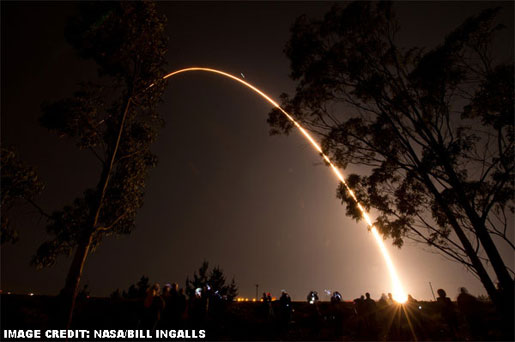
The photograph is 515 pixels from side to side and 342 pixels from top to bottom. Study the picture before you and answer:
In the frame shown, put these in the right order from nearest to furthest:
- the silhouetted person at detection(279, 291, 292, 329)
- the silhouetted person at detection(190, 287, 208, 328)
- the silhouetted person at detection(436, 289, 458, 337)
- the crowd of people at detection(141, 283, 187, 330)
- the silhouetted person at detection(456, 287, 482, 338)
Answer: the crowd of people at detection(141, 283, 187, 330) → the silhouetted person at detection(456, 287, 482, 338) → the silhouetted person at detection(436, 289, 458, 337) → the silhouetted person at detection(190, 287, 208, 328) → the silhouetted person at detection(279, 291, 292, 329)

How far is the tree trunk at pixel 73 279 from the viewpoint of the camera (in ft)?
25.7

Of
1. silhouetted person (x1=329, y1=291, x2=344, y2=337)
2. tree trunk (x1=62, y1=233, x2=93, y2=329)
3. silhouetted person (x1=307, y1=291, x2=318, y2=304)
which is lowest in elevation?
silhouetted person (x1=329, y1=291, x2=344, y2=337)

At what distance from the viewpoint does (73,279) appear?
8.21 metres

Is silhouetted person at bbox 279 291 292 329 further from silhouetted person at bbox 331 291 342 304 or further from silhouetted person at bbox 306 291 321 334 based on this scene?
silhouetted person at bbox 331 291 342 304

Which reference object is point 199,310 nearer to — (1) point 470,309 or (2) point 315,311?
(2) point 315,311

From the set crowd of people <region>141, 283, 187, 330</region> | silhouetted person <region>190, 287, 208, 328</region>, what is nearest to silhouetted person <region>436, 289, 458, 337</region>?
silhouetted person <region>190, 287, 208, 328</region>

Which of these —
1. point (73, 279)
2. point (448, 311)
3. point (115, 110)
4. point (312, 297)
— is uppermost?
point (115, 110)

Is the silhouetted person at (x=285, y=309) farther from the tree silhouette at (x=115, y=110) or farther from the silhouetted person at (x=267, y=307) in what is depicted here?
the tree silhouette at (x=115, y=110)

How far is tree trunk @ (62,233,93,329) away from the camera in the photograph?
7.85 m

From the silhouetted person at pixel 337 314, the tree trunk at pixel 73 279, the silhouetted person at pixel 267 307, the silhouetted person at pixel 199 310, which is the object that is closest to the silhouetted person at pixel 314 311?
the silhouetted person at pixel 337 314

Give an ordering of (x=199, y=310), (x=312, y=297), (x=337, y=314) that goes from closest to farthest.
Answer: (x=199, y=310) → (x=337, y=314) → (x=312, y=297)

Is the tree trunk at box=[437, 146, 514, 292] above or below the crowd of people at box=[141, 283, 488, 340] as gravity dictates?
above

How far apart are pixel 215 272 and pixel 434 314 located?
55.6 m

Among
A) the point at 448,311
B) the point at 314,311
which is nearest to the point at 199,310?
the point at 314,311
